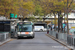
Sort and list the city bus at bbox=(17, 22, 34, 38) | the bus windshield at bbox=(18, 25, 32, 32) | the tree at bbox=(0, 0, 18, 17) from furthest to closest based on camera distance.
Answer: the bus windshield at bbox=(18, 25, 32, 32) < the city bus at bbox=(17, 22, 34, 38) < the tree at bbox=(0, 0, 18, 17)

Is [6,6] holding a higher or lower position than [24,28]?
higher

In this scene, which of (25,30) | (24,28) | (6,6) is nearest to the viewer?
(6,6)

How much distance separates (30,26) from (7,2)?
22.4ft

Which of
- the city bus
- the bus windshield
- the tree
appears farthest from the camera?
the bus windshield

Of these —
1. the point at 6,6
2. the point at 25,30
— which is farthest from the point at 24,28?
the point at 6,6

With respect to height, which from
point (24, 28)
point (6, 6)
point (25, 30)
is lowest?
point (25, 30)

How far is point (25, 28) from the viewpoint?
3438 centimetres

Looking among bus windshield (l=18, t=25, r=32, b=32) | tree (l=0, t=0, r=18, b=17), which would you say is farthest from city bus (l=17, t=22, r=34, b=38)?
tree (l=0, t=0, r=18, b=17)

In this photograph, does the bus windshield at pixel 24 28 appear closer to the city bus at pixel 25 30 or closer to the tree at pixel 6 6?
the city bus at pixel 25 30

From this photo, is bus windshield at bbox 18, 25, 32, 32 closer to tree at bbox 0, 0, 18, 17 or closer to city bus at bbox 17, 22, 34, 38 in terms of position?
city bus at bbox 17, 22, 34, 38

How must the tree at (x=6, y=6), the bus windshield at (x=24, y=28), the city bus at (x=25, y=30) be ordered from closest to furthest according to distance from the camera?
1. the tree at (x=6, y=6)
2. the city bus at (x=25, y=30)
3. the bus windshield at (x=24, y=28)

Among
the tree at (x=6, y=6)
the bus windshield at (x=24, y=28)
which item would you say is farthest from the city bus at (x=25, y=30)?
the tree at (x=6, y=6)

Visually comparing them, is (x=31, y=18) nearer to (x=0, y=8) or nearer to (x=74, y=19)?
(x=74, y=19)

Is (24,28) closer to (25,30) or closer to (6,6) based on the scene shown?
(25,30)
